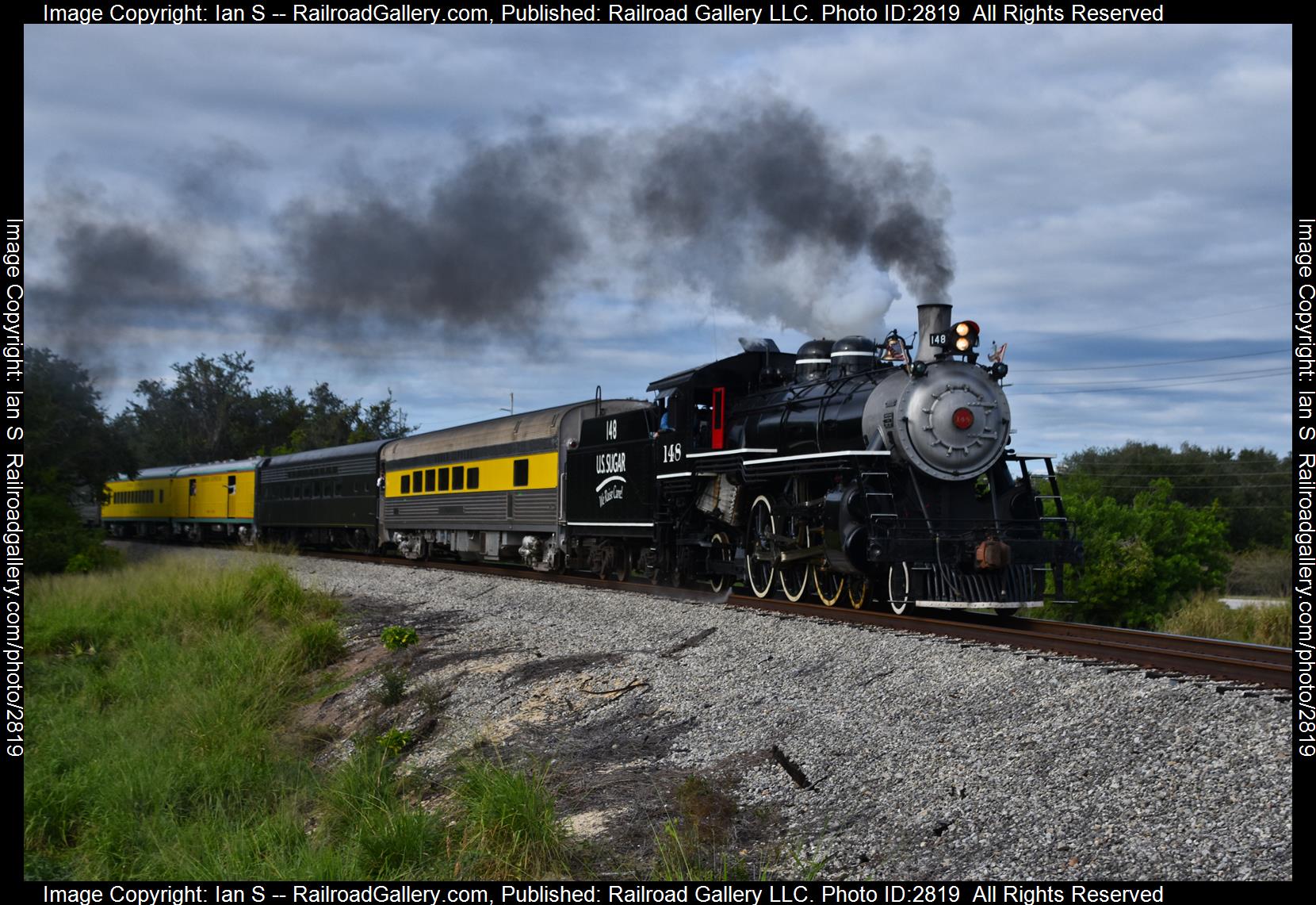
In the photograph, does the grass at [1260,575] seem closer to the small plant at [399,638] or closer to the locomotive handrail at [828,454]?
the locomotive handrail at [828,454]

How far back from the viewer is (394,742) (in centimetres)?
859

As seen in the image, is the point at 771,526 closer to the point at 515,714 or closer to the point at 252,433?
the point at 515,714

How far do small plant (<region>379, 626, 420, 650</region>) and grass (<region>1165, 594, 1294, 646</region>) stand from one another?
12.0 metres

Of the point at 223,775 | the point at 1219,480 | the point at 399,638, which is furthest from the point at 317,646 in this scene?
the point at 1219,480

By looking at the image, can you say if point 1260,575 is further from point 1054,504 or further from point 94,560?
point 94,560

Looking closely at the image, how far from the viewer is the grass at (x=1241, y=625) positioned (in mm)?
17750

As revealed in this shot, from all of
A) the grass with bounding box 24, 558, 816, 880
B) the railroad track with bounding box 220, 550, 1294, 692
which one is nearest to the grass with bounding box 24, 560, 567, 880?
the grass with bounding box 24, 558, 816, 880

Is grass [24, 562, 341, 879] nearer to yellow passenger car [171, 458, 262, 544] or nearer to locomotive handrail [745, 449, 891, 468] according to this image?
locomotive handrail [745, 449, 891, 468]

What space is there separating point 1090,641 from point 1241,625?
12230 mm

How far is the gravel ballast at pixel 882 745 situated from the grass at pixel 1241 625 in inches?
429

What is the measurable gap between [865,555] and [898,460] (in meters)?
1.06

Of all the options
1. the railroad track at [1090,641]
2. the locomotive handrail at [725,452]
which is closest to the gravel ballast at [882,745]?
the railroad track at [1090,641]

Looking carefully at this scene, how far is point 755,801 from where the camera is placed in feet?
20.2
